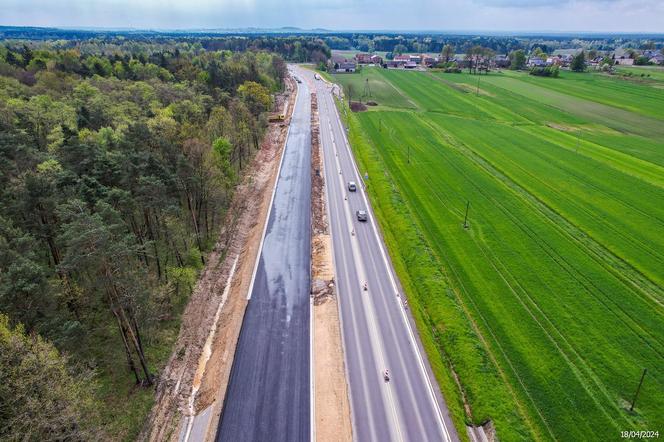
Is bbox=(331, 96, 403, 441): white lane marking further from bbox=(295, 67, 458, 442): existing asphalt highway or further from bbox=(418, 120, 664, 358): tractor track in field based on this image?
bbox=(418, 120, 664, 358): tractor track in field

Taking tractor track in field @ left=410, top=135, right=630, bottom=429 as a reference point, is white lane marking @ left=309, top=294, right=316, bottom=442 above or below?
below

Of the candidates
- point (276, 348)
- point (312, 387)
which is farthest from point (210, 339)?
point (312, 387)

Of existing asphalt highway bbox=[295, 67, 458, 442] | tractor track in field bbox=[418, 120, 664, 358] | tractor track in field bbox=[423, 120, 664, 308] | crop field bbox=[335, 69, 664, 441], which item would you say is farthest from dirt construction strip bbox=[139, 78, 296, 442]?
tractor track in field bbox=[423, 120, 664, 308]

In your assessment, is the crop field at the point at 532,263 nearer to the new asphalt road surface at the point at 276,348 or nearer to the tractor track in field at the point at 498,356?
the tractor track in field at the point at 498,356

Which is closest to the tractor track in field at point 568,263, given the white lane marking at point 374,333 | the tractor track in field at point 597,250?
the tractor track in field at point 597,250

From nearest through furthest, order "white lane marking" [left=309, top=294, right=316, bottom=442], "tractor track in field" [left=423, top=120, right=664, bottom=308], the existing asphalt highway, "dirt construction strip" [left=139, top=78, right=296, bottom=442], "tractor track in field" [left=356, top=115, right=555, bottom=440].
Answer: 1. "white lane marking" [left=309, top=294, right=316, bottom=442]
2. the existing asphalt highway
3. "tractor track in field" [left=356, top=115, right=555, bottom=440]
4. "dirt construction strip" [left=139, top=78, right=296, bottom=442]
5. "tractor track in field" [left=423, top=120, right=664, bottom=308]

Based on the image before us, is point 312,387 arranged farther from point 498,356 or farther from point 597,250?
point 597,250

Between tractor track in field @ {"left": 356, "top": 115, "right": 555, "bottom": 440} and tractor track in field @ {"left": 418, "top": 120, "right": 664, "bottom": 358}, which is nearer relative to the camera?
tractor track in field @ {"left": 356, "top": 115, "right": 555, "bottom": 440}
